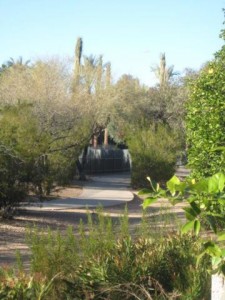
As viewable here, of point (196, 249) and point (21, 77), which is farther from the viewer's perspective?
point (21, 77)

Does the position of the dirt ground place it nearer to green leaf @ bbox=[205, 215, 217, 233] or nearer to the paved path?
the paved path

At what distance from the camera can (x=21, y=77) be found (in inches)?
1435

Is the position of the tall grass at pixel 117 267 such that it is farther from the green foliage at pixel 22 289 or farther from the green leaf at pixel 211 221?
the green leaf at pixel 211 221

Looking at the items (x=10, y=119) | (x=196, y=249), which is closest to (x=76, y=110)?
(x=10, y=119)

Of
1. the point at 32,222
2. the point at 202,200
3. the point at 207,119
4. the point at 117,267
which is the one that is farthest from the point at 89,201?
the point at 202,200

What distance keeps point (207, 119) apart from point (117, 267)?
5.48 m

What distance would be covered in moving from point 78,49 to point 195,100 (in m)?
38.5

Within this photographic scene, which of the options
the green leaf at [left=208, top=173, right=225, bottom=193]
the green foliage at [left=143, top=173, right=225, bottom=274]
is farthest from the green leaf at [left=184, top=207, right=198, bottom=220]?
the green leaf at [left=208, top=173, right=225, bottom=193]

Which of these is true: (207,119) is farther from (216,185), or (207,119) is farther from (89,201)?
(89,201)

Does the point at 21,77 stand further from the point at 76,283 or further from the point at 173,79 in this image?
the point at 76,283

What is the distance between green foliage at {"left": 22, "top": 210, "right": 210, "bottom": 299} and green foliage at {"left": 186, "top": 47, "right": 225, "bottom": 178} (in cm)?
397

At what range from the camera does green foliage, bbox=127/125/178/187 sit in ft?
93.1

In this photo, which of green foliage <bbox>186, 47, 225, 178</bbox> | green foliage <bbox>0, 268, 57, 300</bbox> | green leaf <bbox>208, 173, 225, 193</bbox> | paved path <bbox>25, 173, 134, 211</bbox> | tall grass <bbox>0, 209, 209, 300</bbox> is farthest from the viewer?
paved path <bbox>25, 173, 134, 211</bbox>

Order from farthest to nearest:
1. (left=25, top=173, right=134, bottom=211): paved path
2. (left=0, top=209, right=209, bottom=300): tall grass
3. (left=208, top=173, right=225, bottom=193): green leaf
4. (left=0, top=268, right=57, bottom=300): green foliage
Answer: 1. (left=25, top=173, right=134, bottom=211): paved path
2. (left=0, top=209, right=209, bottom=300): tall grass
3. (left=0, top=268, right=57, bottom=300): green foliage
4. (left=208, top=173, right=225, bottom=193): green leaf
